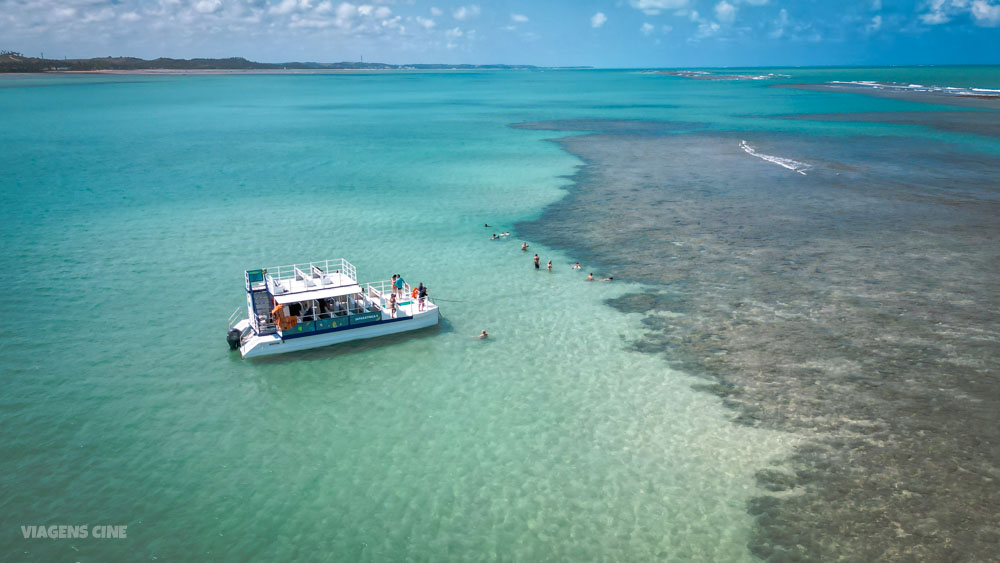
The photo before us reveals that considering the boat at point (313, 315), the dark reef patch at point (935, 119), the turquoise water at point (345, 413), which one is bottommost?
the turquoise water at point (345, 413)

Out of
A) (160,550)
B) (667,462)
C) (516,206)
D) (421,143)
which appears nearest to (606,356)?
(667,462)

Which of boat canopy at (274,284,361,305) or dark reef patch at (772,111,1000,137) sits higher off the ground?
dark reef patch at (772,111,1000,137)

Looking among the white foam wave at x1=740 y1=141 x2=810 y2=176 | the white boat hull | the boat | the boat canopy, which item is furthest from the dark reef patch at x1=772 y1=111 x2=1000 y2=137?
the boat canopy

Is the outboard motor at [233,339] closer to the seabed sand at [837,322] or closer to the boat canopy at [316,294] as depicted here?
the boat canopy at [316,294]

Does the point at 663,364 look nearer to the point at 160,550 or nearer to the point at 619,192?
the point at 160,550

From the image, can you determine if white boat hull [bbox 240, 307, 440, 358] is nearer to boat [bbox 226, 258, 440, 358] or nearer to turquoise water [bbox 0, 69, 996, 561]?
boat [bbox 226, 258, 440, 358]

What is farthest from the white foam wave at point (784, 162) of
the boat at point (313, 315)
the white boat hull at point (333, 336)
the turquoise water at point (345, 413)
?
the boat at point (313, 315)

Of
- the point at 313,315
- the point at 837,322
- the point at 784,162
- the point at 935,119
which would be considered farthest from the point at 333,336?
the point at 935,119

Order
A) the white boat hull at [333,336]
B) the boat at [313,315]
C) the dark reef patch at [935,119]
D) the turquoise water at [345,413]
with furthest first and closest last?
the dark reef patch at [935,119], the boat at [313,315], the white boat hull at [333,336], the turquoise water at [345,413]

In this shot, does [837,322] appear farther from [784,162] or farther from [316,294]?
[784,162]
